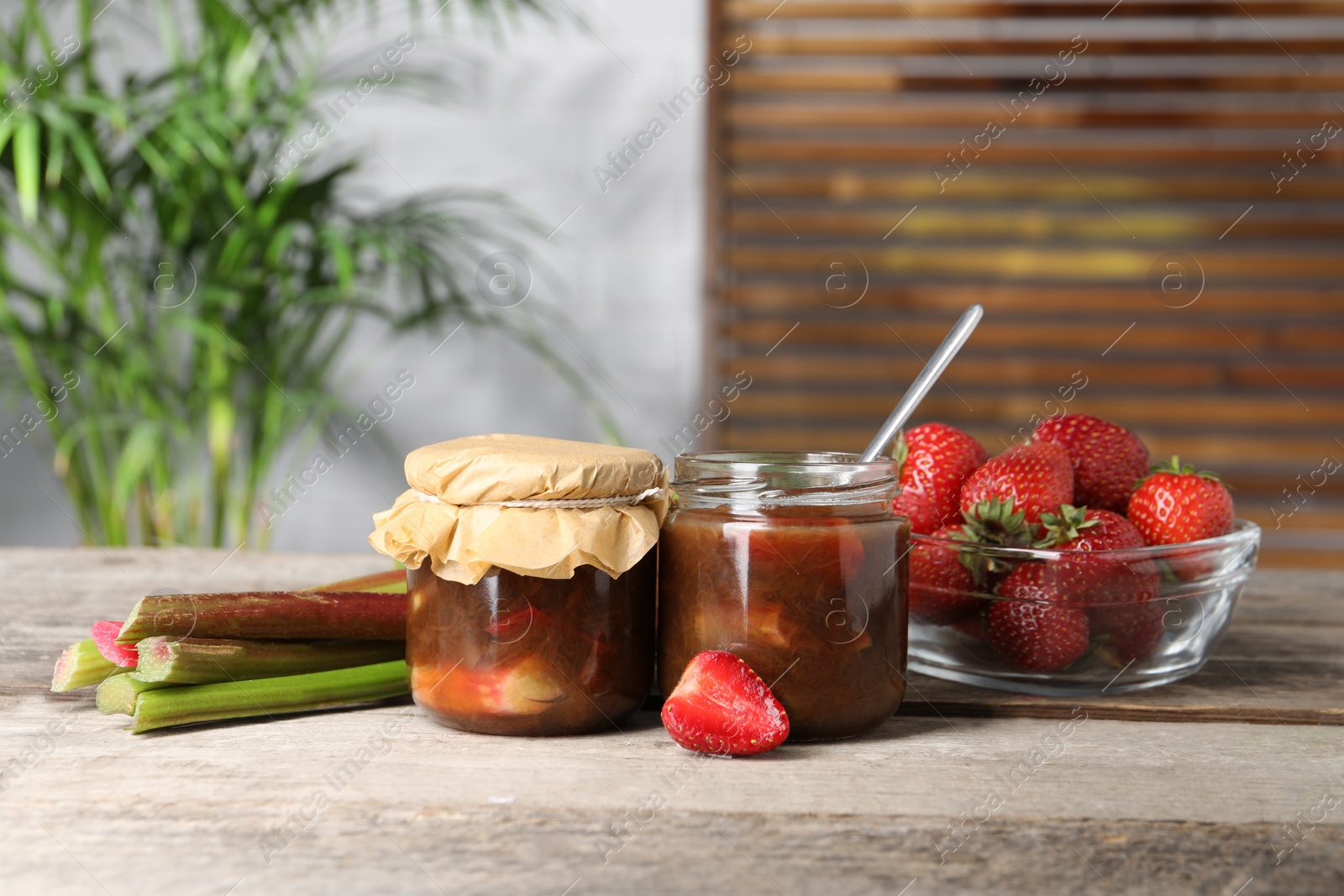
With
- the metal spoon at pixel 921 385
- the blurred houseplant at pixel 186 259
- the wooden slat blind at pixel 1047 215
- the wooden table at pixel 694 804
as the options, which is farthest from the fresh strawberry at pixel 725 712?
the wooden slat blind at pixel 1047 215

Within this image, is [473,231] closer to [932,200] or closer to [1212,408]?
[932,200]

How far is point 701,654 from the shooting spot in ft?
2.12

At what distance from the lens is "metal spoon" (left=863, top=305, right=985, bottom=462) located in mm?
719

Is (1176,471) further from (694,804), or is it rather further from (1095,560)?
(694,804)

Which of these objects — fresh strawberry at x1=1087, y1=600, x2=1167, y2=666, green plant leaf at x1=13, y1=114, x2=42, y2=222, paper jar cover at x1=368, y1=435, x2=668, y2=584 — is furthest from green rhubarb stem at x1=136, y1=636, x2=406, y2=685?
green plant leaf at x1=13, y1=114, x2=42, y2=222

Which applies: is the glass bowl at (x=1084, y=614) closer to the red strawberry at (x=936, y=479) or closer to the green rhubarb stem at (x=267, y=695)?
the red strawberry at (x=936, y=479)

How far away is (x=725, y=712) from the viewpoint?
0.62 m

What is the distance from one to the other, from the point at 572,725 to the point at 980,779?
239 millimetres

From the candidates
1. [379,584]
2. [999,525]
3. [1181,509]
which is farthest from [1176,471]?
[379,584]

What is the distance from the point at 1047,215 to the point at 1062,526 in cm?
150

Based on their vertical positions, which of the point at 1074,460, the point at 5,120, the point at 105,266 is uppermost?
the point at 5,120

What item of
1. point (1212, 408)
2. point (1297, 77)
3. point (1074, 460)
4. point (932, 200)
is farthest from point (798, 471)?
point (1297, 77)

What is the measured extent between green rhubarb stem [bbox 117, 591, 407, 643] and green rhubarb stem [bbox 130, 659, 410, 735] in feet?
0.09

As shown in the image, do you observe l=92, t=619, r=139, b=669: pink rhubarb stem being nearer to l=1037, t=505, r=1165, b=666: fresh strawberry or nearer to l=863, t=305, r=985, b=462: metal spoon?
l=863, t=305, r=985, b=462: metal spoon
